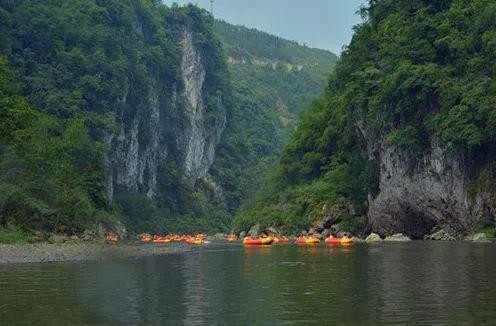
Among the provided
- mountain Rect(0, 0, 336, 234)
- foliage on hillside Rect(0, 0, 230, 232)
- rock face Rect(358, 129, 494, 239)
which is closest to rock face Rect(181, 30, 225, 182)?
mountain Rect(0, 0, 336, 234)

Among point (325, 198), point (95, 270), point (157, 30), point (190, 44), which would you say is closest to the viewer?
point (95, 270)

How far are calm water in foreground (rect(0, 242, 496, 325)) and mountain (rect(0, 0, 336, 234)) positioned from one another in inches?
961

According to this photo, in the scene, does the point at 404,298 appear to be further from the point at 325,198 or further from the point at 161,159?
the point at 161,159

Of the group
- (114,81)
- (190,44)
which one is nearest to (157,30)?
(190,44)

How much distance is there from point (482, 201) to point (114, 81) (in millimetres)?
75516

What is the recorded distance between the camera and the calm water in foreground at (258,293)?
1844 centimetres

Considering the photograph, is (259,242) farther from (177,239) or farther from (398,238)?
(177,239)

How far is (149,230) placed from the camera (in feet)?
431

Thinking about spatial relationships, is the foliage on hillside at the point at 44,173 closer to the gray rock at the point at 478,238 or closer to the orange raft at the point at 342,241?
the orange raft at the point at 342,241

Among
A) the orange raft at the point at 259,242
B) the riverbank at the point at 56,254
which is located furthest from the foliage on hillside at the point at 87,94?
the orange raft at the point at 259,242

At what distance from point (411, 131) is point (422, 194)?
642cm

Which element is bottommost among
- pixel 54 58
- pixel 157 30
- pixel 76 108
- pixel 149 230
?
pixel 149 230

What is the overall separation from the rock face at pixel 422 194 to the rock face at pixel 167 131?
2183 inches

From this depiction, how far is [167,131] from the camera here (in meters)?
168
